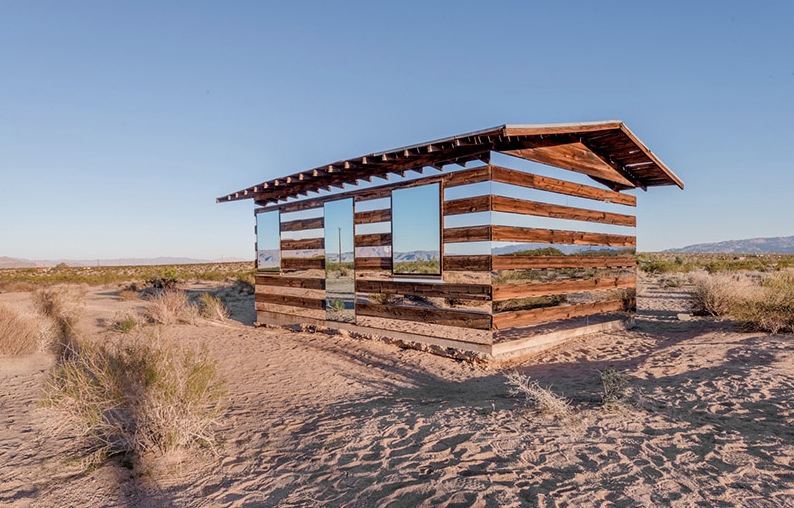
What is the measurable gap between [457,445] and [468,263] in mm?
3742

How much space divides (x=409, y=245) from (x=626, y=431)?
191 inches

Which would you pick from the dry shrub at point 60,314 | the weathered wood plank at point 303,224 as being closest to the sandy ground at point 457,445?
the dry shrub at point 60,314

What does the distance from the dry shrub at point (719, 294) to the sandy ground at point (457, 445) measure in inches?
155

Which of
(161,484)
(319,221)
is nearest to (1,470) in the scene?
(161,484)

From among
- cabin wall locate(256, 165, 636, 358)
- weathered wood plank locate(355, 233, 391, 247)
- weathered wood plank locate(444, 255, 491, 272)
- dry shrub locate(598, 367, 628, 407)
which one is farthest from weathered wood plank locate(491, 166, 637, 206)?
dry shrub locate(598, 367, 628, 407)

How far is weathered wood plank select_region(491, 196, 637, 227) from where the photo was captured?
23.0ft

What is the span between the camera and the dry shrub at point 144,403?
3926mm

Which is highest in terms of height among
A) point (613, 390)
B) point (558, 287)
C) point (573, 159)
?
point (573, 159)

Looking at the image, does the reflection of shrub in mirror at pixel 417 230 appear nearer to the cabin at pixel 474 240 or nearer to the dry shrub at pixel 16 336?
the cabin at pixel 474 240

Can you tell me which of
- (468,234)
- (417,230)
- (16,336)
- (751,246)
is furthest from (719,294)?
(751,246)

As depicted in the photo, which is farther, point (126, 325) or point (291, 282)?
point (291, 282)

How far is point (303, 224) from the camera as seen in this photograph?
10469 millimetres

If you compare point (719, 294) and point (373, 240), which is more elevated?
point (373, 240)

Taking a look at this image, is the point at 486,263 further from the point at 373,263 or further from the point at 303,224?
the point at 303,224
